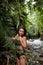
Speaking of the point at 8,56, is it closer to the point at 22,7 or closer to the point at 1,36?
the point at 1,36

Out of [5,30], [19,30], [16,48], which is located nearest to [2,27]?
[5,30]

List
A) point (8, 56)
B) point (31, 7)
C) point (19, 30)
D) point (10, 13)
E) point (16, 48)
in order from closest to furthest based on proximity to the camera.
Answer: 1. point (8, 56)
2. point (16, 48)
3. point (10, 13)
4. point (31, 7)
5. point (19, 30)

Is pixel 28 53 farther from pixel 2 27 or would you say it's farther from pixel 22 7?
pixel 22 7

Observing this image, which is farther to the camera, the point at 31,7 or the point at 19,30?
the point at 19,30

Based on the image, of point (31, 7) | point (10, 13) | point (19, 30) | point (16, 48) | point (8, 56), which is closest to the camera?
point (8, 56)

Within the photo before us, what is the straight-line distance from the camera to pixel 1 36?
1825 millimetres

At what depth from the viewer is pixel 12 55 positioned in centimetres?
181

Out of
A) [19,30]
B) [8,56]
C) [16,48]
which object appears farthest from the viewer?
[19,30]

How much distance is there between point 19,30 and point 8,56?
80cm

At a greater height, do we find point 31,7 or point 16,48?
point 31,7

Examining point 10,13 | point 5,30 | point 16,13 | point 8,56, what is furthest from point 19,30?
point 8,56

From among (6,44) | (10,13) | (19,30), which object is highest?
(10,13)

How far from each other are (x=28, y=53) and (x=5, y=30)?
293 millimetres

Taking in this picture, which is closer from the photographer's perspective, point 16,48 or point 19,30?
point 16,48
